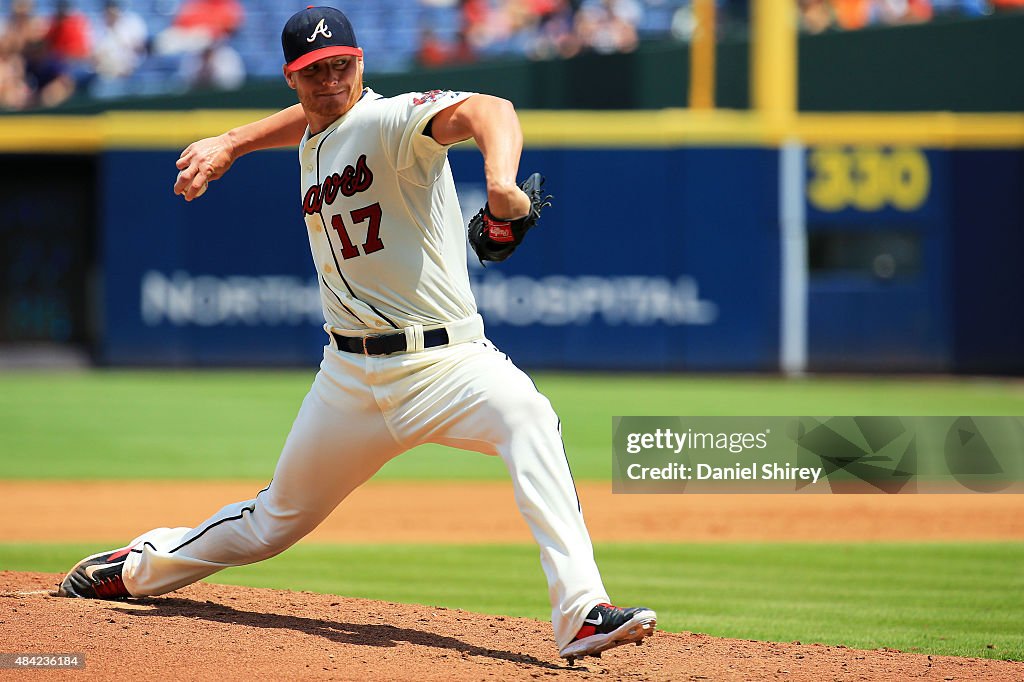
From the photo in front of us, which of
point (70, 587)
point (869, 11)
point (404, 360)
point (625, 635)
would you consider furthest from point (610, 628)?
point (869, 11)

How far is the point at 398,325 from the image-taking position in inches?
149

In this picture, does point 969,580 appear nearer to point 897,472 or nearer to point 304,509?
point 304,509

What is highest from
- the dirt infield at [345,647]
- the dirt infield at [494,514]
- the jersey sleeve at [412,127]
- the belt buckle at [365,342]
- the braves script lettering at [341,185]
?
the jersey sleeve at [412,127]

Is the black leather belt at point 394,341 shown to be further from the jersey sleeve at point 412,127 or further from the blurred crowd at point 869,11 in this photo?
the blurred crowd at point 869,11

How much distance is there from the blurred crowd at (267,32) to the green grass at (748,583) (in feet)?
33.1

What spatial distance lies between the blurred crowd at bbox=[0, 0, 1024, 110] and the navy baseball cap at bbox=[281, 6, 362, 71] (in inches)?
483

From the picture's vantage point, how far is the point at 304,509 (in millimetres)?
4008

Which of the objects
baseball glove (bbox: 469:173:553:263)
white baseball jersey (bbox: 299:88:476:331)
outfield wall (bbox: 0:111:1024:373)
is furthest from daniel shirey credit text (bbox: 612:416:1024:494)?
baseball glove (bbox: 469:173:553:263)

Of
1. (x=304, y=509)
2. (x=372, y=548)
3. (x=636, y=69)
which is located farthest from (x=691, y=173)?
(x=304, y=509)

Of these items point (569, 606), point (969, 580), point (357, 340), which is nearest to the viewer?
point (569, 606)

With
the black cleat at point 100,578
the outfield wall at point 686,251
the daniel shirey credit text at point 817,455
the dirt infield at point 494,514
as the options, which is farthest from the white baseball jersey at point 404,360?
the outfield wall at point 686,251

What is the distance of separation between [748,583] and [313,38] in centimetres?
324

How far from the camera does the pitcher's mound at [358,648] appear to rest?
361 cm

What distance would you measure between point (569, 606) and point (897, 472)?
6.61 meters
